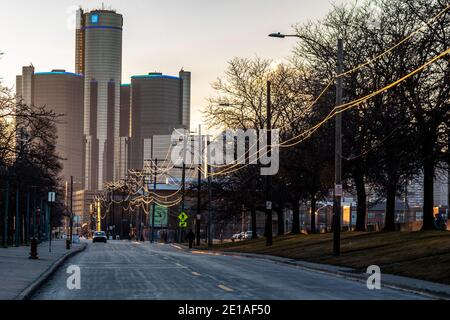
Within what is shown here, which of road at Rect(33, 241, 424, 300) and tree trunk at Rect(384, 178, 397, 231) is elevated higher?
tree trunk at Rect(384, 178, 397, 231)

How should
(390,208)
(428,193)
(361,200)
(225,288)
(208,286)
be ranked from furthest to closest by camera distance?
(361,200)
(390,208)
(428,193)
(208,286)
(225,288)

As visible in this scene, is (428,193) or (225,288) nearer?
(225,288)

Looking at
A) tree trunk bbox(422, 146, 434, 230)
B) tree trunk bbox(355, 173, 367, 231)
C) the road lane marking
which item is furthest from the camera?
tree trunk bbox(355, 173, 367, 231)

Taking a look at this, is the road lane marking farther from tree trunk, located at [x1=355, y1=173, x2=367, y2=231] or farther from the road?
tree trunk, located at [x1=355, y1=173, x2=367, y2=231]

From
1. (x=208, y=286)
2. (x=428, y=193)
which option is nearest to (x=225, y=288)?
(x=208, y=286)

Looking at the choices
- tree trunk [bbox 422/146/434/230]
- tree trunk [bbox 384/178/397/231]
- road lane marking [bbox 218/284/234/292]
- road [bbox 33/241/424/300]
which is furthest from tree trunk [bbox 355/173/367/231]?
road lane marking [bbox 218/284/234/292]

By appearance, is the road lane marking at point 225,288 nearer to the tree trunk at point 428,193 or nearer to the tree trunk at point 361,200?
the tree trunk at point 428,193

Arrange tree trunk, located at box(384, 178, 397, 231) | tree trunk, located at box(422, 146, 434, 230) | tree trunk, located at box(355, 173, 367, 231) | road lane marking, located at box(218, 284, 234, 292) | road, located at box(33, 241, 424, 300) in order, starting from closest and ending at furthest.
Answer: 1. road, located at box(33, 241, 424, 300)
2. road lane marking, located at box(218, 284, 234, 292)
3. tree trunk, located at box(422, 146, 434, 230)
4. tree trunk, located at box(384, 178, 397, 231)
5. tree trunk, located at box(355, 173, 367, 231)

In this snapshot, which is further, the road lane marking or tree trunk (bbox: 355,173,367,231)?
tree trunk (bbox: 355,173,367,231)

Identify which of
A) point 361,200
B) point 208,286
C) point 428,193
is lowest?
point 208,286

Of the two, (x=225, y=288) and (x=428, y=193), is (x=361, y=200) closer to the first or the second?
(x=428, y=193)

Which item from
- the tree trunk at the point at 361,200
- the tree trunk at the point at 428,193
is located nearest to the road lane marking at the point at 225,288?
the tree trunk at the point at 428,193
